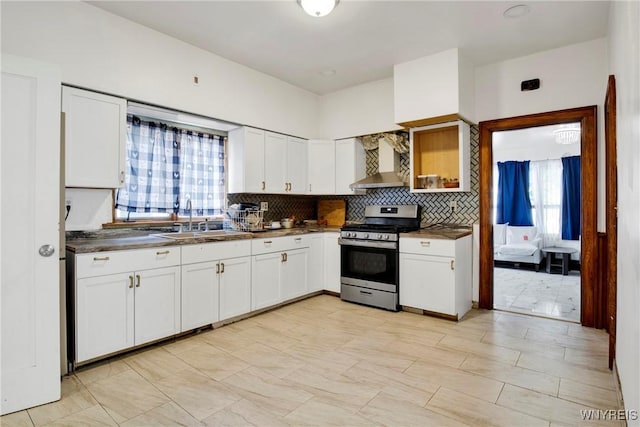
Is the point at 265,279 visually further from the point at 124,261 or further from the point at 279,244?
the point at 124,261

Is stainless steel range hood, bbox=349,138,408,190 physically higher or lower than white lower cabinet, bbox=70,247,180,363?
higher

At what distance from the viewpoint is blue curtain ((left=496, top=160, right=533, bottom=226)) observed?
23.3 feet

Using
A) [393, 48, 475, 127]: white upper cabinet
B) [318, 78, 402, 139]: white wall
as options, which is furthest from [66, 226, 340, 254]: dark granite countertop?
[393, 48, 475, 127]: white upper cabinet

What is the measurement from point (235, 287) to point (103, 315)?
118cm

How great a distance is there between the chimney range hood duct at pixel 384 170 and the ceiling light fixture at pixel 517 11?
1.87 meters

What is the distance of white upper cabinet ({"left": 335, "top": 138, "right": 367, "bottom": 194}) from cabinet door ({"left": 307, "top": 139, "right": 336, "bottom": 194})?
2.8 inches

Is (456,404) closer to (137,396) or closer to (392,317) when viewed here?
(392,317)

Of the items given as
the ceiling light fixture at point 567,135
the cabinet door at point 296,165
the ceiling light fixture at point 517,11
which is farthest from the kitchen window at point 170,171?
the ceiling light fixture at point 567,135

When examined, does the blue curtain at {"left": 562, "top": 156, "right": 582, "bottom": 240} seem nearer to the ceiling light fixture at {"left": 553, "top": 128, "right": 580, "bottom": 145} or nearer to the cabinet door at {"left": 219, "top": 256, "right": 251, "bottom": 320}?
the ceiling light fixture at {"left": 553, "top": 128, "right": 580, "bottom": 145}

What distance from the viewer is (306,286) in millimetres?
4246

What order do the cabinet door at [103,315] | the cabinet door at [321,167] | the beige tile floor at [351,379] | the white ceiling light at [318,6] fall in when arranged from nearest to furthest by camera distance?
the beige tile floor at [351,379], the cabinet door at [103,315], the white ceiling light at [318,6], the cabinet door at [321,167]

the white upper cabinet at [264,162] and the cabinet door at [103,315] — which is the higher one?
the white upper cabinet at [264,162]

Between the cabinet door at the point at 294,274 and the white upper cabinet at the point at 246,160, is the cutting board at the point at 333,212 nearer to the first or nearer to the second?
the cabinet door at the point at 294,274

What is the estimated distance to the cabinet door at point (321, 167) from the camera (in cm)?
475
